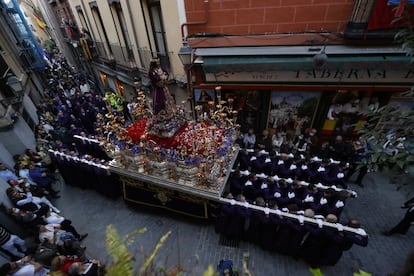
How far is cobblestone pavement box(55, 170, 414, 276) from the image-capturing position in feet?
16.5

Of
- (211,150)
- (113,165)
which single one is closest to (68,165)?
(113,165)

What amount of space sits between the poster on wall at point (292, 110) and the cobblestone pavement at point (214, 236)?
2.84 m

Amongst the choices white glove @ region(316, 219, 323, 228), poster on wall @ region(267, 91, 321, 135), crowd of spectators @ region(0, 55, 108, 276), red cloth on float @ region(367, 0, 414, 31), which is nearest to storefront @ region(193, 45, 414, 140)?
poster on wall @ region(267, 91, 321, 135)

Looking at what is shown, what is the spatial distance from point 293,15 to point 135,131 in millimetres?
6265

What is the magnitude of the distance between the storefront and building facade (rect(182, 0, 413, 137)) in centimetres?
3

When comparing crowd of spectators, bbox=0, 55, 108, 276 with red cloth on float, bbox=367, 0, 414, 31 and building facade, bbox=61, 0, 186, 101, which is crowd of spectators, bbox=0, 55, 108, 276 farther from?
red cloth on float, bbox=367, 0, 414, 31

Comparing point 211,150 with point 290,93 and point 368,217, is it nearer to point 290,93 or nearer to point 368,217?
point 290,93

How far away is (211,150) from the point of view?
17.4 feet

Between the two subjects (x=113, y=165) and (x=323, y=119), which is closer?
(x=113, y=165)

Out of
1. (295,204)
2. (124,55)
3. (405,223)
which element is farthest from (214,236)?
(124,55)

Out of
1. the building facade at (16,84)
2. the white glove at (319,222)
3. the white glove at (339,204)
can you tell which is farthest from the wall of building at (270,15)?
the building facade at (16,84)

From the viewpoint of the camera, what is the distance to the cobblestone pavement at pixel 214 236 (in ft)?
16.5

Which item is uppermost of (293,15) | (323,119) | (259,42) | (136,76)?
(293,15)

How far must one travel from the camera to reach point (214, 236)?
5.85 metres
